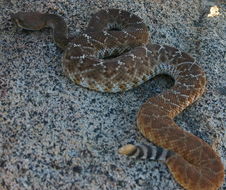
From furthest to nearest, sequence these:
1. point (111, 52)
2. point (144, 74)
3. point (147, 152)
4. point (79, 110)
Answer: point (111, 52)
point (144, 74)
point (79, 110)
point (147, 152)

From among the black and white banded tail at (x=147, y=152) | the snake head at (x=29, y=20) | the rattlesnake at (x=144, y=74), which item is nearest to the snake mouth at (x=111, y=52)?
the rattlesnake at (x=144, y=74)

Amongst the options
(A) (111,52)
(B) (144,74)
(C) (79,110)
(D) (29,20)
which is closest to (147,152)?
(C) (79,110)

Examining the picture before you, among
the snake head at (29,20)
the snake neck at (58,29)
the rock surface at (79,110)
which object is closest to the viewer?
the rock surface at (79,110)

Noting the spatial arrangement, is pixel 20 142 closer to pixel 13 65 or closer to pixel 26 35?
pixel 13 65

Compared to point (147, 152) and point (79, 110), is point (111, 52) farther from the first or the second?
point (147, 152)

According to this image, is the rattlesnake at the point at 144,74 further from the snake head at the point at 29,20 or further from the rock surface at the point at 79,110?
the rock surface at the point at 79,110

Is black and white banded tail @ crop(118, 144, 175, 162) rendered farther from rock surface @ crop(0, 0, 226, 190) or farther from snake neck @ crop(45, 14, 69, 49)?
snake neck @ crop(45, 14, 69, 49)
